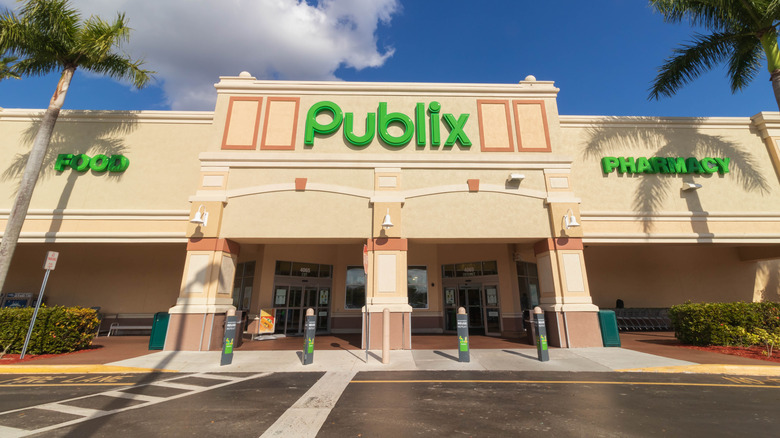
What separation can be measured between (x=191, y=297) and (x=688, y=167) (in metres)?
20.2

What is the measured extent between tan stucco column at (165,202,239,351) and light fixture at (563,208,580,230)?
12.1 metres

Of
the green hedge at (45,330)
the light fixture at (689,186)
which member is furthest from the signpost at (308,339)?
the light fixture at (689,186)

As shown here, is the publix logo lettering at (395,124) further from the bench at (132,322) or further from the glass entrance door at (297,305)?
the bench at (132,322)

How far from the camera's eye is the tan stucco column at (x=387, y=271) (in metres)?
11.1

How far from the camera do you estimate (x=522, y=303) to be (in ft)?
53.1

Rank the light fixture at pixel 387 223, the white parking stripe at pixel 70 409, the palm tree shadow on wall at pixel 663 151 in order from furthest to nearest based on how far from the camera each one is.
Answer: the palm tree shadow on wall at pixel 663 151 → the light fixture at pixel 387 223 → the white parking stripe at pixel 70 409

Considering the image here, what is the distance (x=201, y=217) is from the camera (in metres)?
11.9

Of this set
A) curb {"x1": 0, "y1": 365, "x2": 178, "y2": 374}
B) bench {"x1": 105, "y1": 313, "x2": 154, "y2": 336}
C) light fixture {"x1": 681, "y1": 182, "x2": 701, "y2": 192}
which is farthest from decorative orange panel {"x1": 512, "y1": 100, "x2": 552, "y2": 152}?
bench {"x1": 105, "y1": 313, "x2": 154, "y2": 336}

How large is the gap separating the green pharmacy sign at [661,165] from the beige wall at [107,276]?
20108mm

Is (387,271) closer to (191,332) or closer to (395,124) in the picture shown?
(395,124)

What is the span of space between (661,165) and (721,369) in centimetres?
962

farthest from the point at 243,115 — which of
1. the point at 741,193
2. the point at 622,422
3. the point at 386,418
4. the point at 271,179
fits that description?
the point at 741,193

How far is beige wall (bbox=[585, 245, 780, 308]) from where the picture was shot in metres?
17.0

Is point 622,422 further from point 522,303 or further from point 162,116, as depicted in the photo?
point 162,116
